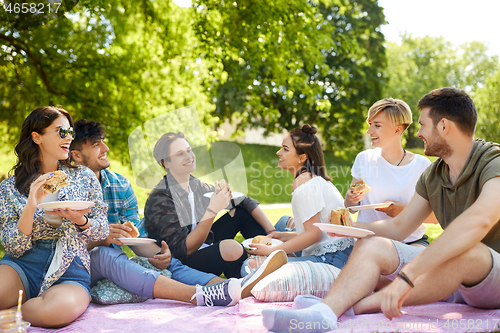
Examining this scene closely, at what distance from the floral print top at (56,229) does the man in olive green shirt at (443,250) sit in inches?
65.1

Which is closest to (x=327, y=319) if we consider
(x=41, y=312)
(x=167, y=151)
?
(x=41, y=312)

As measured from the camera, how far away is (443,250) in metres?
2.36

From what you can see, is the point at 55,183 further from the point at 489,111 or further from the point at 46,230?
the point at 489,111

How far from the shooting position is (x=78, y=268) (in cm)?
325

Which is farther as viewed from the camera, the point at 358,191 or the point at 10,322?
the point at 358,191

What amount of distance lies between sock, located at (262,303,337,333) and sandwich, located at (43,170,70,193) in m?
1.77

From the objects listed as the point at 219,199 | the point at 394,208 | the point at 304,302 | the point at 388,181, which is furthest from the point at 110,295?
the point at 388,181

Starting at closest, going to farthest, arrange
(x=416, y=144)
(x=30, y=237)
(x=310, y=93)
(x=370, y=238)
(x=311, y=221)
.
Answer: (x=370, y=238)
(x=30, y=237)
(x=311, y=221)
(x=310, y=93)
(x=416, y=144)

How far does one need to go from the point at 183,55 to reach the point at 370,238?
902 centimetres

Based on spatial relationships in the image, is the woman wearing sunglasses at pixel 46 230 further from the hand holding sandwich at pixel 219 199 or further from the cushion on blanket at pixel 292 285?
the cushion on blanket at pixel 292 285

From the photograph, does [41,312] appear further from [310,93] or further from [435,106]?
[310,93]

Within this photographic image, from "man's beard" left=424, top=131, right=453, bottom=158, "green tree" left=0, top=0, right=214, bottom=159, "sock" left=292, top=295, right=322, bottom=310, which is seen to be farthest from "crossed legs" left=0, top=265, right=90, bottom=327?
"green tree" left=0, top=0, right=214, bottom=159

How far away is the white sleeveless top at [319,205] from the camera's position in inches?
144

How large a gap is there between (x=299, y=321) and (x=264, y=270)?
0.99m
